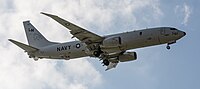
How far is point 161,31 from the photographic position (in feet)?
205

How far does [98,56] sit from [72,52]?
3.84 metres

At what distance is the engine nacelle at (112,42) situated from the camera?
62.9 metres

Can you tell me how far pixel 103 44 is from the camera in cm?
6425

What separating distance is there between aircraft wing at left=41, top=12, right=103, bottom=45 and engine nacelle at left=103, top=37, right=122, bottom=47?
1697mm

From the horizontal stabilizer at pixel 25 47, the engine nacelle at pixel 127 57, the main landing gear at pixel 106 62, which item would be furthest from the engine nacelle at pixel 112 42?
the horizontal stabilizer at pixel 25 47

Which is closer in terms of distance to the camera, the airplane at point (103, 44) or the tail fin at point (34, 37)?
the airplane at point (103, 44)

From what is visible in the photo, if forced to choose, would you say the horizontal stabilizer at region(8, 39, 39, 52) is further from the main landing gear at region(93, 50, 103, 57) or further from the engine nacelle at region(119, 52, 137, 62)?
the engine nacelle at region(119, 52, 137, 62)

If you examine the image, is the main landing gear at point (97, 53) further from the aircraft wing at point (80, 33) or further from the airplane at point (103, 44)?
the aircraft wing at point (80, 33)

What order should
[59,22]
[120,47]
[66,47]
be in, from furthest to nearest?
1. [66,47]
2. [120,47]
3. [59,22]

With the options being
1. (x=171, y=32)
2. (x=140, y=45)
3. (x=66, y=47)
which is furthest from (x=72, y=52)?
(x=171, y=32)

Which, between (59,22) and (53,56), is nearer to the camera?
(59,22)

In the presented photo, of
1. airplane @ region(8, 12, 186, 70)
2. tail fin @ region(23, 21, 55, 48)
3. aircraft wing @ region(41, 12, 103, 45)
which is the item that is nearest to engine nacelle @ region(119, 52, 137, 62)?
airplane @ region(8, 12, 186, 70)

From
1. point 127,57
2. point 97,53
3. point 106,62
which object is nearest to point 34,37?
point 106,62

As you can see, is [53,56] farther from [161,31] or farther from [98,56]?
[161,31]
